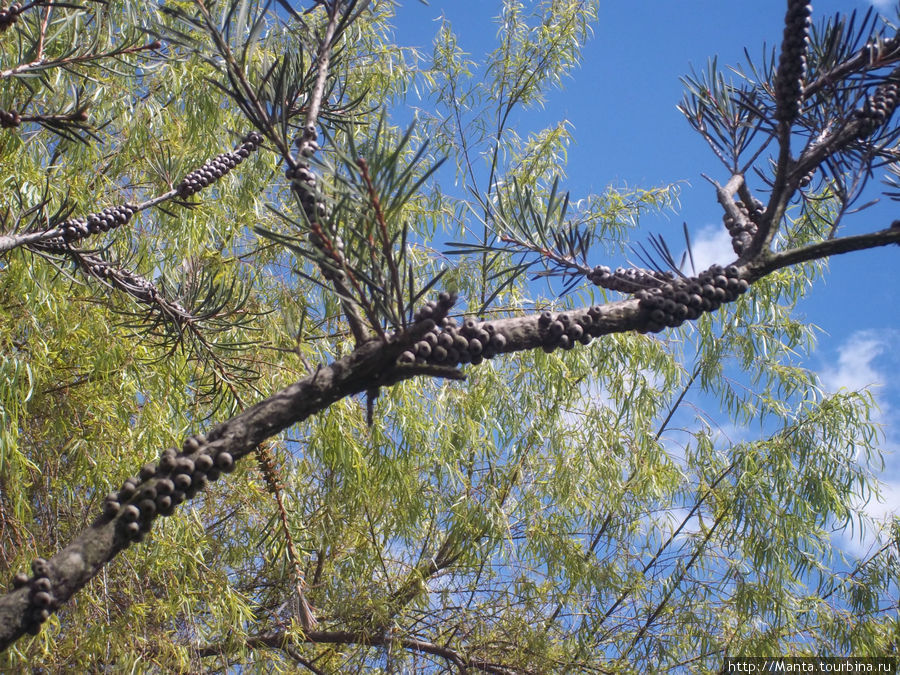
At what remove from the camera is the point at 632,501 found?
8.84 ft

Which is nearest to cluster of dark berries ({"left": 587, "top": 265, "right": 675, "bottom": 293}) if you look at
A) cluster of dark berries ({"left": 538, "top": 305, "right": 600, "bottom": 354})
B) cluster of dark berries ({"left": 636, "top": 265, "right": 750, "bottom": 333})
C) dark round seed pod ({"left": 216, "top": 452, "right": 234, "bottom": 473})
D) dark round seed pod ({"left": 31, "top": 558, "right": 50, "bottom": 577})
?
cluster of dark berries ({"left": 636, "top": 265, "right": 750, "bottom": 333})

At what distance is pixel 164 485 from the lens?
54cm

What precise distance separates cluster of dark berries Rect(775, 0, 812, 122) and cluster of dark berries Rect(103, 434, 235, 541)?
564mm

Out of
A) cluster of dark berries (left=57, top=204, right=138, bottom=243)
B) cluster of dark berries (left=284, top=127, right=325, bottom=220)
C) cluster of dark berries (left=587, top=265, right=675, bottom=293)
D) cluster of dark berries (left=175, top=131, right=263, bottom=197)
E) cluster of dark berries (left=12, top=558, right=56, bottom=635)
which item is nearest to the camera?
cluster of dark berries (left=12, top=558, right=56, bottom=635)

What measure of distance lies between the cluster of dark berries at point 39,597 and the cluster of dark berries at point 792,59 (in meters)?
0.69

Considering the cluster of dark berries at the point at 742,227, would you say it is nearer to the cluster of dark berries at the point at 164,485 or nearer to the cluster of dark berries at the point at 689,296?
the cluster of dark berries at the point at 689,296

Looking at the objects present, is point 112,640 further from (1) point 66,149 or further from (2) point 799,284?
(2) point 799,284

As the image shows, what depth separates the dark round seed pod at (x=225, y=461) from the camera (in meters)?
0.54

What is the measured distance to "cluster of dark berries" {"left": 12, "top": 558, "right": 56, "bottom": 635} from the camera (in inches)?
19.3

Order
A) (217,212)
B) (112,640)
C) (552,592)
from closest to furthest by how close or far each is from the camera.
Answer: (112,640) < (217,212) < (552,592)

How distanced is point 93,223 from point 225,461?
526 mm

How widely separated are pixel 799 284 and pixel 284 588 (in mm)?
2149

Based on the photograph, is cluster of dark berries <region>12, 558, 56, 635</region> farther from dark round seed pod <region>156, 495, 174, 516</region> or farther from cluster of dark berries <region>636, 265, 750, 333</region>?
cluster of dark berries <region>636, 265, 750, 333</region>

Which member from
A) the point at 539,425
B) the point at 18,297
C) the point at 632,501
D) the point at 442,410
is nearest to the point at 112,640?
the point at 18,297
